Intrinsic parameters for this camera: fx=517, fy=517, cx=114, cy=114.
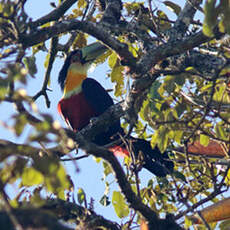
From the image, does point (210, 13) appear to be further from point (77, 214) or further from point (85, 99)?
point (85, 99)

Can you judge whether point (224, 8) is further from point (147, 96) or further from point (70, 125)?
point (70, 125)

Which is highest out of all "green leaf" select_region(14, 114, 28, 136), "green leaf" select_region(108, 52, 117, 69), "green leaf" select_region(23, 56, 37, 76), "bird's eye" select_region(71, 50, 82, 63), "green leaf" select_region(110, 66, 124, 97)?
"bird's eye" select_region(71, 50, 82, 63)

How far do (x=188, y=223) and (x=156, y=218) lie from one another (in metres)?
0.20

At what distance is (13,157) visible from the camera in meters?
1.93

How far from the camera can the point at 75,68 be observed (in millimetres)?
6523

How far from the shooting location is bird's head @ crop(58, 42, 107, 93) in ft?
20.3

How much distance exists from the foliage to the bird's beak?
0.56 metres

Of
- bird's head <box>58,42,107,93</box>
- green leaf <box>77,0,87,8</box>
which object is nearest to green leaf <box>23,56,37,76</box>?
green leaf <box>77,0,87,8</box>

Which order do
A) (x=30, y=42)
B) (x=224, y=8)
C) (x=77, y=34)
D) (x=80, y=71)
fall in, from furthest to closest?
1. (x=80, y=71)
2. (x=77, y=34)
3. (x=30, y=42)
4. (x=224, y=8)

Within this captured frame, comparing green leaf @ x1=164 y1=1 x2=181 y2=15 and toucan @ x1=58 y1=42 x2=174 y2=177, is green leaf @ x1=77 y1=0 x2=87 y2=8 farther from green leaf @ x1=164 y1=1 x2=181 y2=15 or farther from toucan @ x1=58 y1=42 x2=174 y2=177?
green leaf @ x1=164 y1=1 x2=181 y2=15

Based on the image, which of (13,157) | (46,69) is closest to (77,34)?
(46,69)

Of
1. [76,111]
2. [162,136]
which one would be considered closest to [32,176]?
[162,136]

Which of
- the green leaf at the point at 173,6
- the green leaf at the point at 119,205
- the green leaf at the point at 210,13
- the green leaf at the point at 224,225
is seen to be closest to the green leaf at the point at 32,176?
the green leaf at the point at 210,13

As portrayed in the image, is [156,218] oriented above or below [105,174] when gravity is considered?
below
